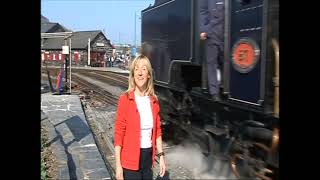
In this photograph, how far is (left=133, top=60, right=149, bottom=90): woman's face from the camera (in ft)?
10.1

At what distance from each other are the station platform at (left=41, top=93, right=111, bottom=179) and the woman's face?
8.25ft

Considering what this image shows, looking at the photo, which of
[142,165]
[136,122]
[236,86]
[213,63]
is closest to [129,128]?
[136,122]

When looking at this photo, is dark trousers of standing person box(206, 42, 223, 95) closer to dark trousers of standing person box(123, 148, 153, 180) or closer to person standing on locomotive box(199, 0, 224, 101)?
person standing on locomotive box(199, 0, 224, 101)

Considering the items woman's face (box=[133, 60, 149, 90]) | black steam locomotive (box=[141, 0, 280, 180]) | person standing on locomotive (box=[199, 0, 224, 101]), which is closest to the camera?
woman's face (box=[133, 60, 149, 90])

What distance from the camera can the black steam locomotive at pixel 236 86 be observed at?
4.29m

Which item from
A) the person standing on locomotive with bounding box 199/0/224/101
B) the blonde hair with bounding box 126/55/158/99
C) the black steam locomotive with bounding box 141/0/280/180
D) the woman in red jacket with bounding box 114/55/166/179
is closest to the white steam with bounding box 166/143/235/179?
the black steam locomotive with bounding box 141/0/280/180

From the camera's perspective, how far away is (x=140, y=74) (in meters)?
3.07

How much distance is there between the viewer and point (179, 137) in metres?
7.73

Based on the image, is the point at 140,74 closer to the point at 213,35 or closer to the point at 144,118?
the point at 144,118

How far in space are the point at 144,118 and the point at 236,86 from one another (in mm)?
2207

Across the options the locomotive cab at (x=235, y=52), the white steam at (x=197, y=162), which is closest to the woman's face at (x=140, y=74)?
the locomotive cab at (x=235, y=52)

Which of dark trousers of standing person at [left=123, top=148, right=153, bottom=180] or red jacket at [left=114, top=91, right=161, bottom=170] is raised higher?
red jacket at [left=114, top=91, right=161, bottom=170]
